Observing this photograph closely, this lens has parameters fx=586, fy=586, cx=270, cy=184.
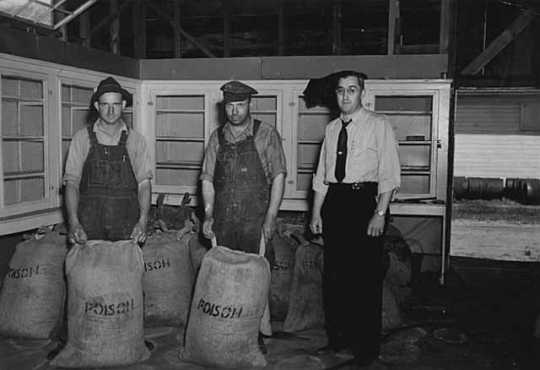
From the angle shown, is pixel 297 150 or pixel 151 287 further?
pixel 297 150

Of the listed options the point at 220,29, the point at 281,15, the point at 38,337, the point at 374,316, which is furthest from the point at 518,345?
the point at 220,29

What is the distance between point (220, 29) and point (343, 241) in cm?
728

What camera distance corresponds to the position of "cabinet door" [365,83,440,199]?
5254mm

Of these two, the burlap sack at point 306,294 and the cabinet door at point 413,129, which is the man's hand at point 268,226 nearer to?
the burlap sack at point 306,294

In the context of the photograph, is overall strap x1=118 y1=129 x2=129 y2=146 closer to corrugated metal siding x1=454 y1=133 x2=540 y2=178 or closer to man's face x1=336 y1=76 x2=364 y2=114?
man's face x1=336 y1=76 x2=364 y2=114

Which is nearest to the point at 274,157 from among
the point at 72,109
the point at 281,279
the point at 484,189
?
the point at 281,279

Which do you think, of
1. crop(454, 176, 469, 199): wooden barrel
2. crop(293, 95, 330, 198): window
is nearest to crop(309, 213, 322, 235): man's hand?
crop(293, 95, 330, 198): window

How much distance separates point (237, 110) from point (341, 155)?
26.4 inches

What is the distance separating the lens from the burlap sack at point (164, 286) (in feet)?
13.4

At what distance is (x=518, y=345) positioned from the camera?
383cm

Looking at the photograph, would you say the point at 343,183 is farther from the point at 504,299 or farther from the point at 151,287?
the point at 504,299

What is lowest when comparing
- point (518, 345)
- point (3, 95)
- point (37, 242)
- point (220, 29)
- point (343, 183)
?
point (518, 345)

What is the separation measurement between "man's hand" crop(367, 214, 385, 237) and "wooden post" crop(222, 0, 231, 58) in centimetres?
602

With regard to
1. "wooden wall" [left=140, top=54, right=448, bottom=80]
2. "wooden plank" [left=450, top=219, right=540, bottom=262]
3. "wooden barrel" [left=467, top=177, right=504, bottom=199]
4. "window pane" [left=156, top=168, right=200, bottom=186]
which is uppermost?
"wooden wall" [left=140, top=54, right=448, bottom=80]
